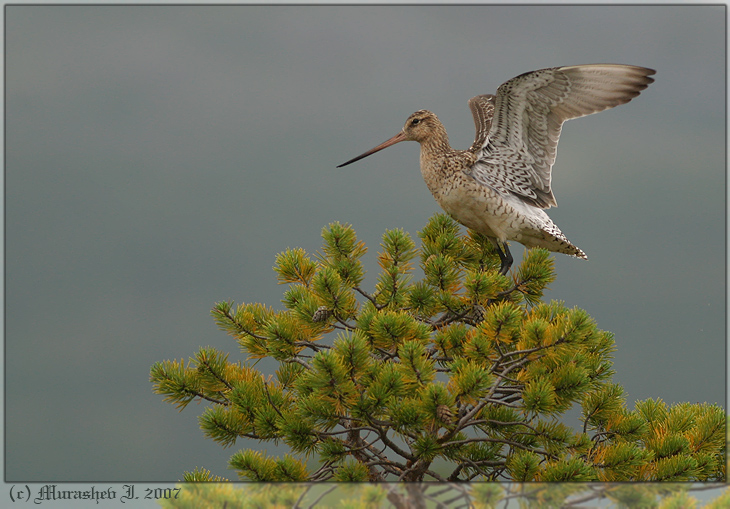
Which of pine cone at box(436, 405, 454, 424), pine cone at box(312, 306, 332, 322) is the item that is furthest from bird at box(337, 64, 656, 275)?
pine cone at box(436, 405, 454, 424)

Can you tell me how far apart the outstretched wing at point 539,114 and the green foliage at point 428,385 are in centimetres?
50

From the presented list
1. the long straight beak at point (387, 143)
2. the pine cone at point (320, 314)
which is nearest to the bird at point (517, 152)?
the long straight beak at point (387, 143)

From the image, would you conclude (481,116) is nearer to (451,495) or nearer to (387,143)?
(387,143)

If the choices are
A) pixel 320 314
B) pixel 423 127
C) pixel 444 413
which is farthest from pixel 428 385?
pixel 423 127

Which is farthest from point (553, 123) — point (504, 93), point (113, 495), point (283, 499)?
point (113, 495)

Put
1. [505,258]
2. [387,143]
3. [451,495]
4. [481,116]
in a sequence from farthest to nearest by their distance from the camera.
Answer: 1. [481,116]
2. [387,143]
3. [505,258]
4. [451,495]

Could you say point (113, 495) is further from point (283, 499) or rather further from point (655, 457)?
point (655, 457)

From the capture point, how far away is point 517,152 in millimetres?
2697

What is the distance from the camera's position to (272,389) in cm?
213

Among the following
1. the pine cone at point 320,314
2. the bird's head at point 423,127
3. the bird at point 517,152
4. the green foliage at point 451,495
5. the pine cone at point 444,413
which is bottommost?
the green foliage at point 451,495

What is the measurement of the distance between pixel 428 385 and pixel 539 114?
1420mm

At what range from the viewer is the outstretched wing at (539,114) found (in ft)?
8.18

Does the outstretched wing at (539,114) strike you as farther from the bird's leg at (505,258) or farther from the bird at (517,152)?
the bird's leg at (505,258)

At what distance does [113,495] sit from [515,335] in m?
1.35
